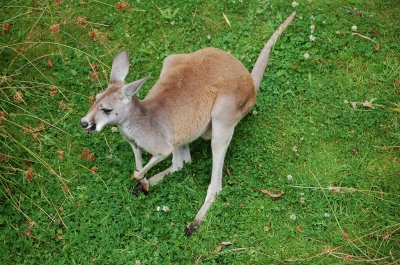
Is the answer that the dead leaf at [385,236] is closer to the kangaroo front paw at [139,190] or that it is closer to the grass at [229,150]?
the grass at [229,150]

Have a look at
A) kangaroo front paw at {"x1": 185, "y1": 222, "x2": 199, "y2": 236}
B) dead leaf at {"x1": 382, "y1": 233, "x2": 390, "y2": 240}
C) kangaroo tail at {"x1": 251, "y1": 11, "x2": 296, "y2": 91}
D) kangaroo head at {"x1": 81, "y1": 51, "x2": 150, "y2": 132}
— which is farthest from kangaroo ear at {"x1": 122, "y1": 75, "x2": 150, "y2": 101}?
dead leaf at {"x1": 382, "y1": 233, "x2": 390, "y2": 240}

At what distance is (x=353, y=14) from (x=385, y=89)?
1166 mm

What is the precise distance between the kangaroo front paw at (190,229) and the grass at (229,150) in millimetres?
56

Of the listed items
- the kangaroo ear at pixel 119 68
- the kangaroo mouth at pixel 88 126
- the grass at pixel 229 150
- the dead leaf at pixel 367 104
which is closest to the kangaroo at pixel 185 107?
the kangaroo ear at pixel 119 68

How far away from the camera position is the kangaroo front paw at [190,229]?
15.6 feet

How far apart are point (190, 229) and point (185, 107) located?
46.7 inches

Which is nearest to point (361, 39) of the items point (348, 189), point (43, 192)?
point (348, 189)

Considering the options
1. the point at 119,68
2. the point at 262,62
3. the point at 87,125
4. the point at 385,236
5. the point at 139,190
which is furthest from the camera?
the point at 262,62

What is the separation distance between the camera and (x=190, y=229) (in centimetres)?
478

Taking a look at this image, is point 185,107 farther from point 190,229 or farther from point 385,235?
point 385,235

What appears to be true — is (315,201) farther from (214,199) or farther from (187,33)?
(187,33)

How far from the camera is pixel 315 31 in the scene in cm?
623

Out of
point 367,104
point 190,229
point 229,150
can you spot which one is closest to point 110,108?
point 190,229

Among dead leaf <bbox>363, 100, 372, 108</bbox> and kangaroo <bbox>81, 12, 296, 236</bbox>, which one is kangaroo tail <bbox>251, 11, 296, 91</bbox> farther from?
dead leaf <bbox>363, 100, 372, 108</bbox>
